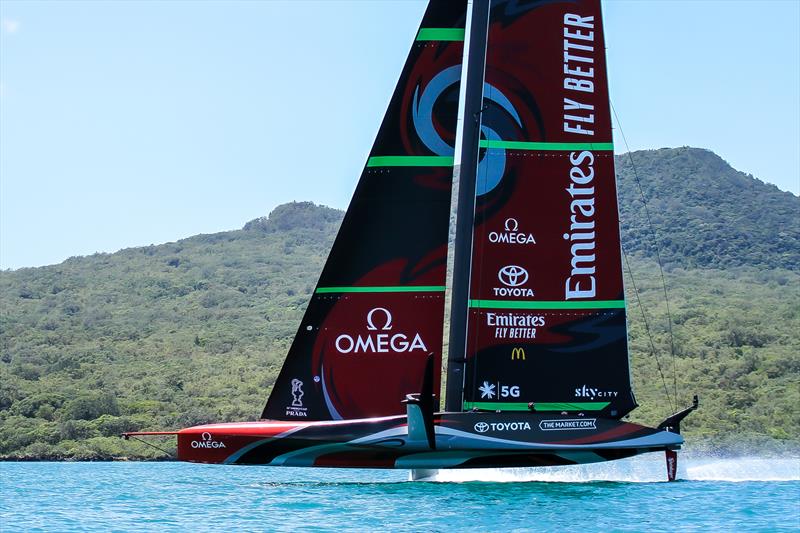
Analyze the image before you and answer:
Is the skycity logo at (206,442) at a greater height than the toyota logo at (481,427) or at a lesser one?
lesser

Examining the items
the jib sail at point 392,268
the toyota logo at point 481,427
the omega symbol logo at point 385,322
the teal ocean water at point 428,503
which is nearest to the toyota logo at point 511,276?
the jib sail at point 392,268

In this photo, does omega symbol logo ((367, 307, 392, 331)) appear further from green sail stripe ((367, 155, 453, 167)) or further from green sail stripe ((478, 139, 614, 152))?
green sail stripe ((478, 139, 614, 152))

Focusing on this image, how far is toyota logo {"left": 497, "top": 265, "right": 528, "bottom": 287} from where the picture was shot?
21734 mm

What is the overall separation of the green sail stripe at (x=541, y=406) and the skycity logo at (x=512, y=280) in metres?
1.98

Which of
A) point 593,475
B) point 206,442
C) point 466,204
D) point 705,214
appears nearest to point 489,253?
point 466,204

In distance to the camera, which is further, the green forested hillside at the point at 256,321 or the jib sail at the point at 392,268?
the green forested hillside at the point at 256,321

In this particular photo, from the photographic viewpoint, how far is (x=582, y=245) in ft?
72.1

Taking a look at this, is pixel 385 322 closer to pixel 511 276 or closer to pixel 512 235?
pixel 511 276

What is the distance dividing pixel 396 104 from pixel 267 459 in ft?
22.5

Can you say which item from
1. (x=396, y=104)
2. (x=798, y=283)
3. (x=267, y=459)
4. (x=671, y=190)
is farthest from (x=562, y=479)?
(x=671, y=190)

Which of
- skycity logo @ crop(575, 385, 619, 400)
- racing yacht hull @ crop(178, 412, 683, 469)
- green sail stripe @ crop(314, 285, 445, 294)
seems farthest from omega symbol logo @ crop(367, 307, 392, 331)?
skycity logo @ crop(575, 385, 619, 400)

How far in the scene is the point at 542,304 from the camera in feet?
71.9

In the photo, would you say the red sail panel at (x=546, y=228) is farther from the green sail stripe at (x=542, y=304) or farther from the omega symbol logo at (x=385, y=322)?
the omega symbol logo at (x=385, y=322)

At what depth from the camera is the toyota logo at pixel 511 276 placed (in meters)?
21.7
